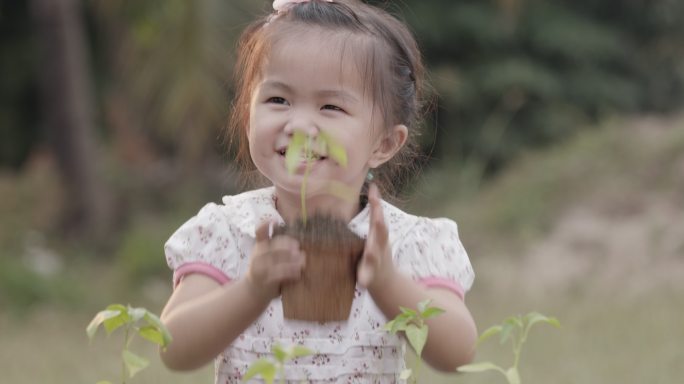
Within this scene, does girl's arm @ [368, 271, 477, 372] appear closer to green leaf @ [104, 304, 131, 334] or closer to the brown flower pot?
the brown flower pot

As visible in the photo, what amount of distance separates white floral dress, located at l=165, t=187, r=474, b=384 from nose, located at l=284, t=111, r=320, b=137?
23cm

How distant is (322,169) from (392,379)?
0.50 meters

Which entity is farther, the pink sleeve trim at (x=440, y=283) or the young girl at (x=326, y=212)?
the pink sleeve trim at (x=440, y=283)

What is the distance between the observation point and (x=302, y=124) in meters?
2.37

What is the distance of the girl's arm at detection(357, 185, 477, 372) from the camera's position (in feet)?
6.88

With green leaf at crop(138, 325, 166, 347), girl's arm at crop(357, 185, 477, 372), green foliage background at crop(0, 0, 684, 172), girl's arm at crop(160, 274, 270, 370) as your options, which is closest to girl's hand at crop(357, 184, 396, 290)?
girl's arm at crop(357, 185, 477, 372)

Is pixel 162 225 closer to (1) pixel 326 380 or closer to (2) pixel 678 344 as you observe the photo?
(2) pixel 678 344


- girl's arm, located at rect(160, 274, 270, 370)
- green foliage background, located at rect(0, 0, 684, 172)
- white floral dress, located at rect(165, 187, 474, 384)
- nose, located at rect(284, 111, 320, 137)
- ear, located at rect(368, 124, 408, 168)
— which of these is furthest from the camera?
green foliage background, located at rect(0, 0, 684, 172)

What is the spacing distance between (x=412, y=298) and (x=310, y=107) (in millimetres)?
426

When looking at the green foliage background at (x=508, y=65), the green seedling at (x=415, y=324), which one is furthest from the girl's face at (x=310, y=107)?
the green foliage background at (x=508, y=65)

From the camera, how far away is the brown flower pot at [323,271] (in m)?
2.08

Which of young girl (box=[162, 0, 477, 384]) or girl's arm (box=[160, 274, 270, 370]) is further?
young girl (box=[162, 0, 477, 384])


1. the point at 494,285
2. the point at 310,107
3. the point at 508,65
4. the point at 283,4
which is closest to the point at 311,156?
the point at 310,107

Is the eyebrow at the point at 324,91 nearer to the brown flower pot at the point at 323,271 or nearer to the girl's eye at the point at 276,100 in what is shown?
the girl's eye at the point at 276,100
